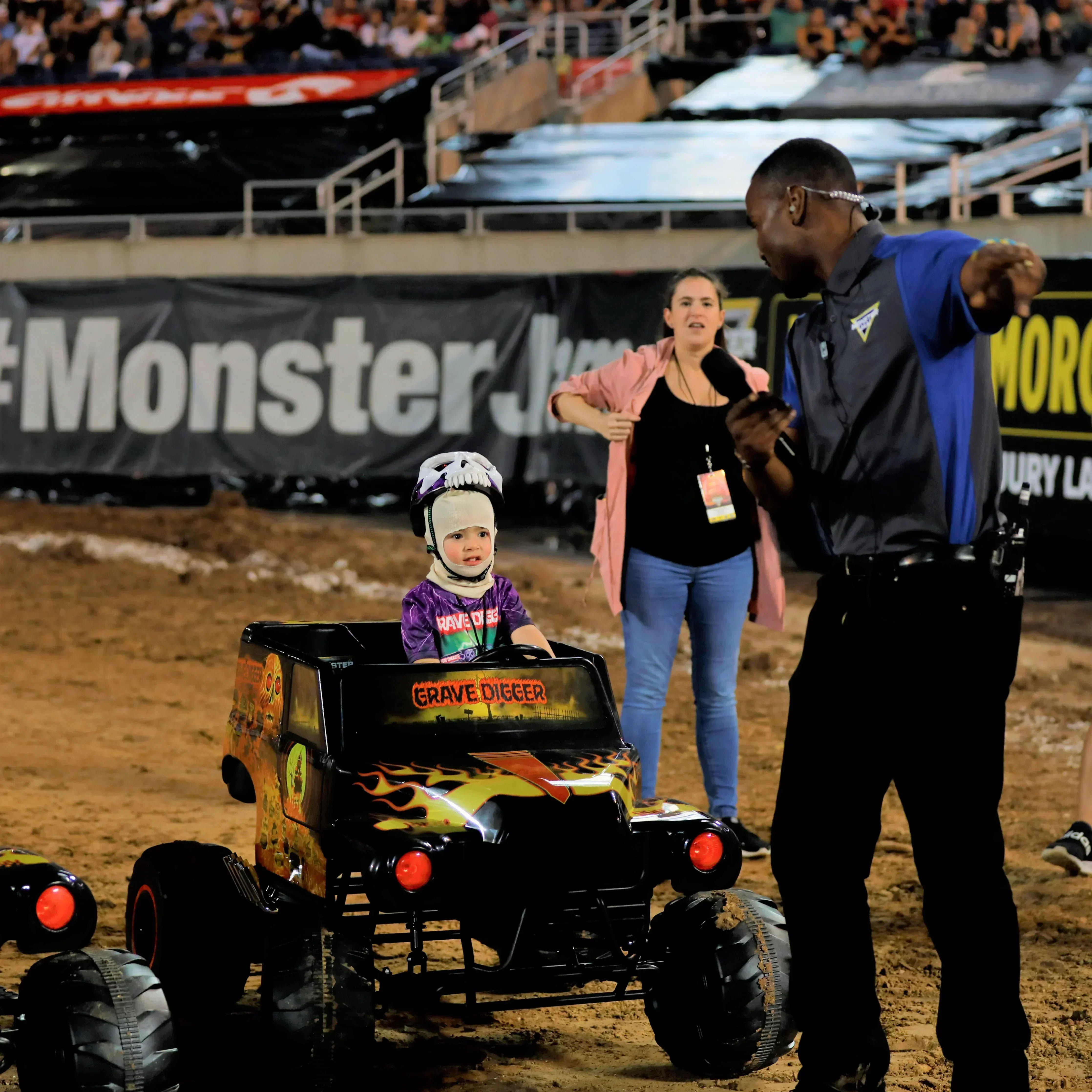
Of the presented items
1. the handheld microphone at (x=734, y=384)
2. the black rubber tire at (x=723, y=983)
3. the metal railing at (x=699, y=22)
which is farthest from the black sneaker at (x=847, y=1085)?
the metal railing at (x=699, y=22)

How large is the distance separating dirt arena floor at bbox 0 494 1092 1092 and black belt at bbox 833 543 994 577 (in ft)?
1.76

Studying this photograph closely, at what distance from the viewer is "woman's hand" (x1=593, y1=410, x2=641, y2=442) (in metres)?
5.68

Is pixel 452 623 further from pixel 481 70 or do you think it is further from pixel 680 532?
pixel 481 70

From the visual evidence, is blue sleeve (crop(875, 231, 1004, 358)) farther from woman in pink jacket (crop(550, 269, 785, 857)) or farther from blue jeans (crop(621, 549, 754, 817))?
blue jeans (crop(621, 549, 754, 817))

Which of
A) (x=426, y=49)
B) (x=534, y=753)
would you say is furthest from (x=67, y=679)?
(x=426, y=49)

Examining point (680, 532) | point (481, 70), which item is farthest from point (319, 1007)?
point (481, 70)

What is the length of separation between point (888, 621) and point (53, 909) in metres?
1.84

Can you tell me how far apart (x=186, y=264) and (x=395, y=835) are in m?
14.4

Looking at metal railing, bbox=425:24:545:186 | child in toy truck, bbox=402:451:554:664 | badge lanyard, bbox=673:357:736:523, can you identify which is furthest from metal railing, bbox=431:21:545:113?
child in toy truck, bbox=402:451:554:664

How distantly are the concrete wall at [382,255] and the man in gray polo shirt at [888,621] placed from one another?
1206cm

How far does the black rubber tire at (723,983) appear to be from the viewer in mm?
3982

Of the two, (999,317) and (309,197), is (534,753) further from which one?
(309,197)

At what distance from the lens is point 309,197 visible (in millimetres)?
18859

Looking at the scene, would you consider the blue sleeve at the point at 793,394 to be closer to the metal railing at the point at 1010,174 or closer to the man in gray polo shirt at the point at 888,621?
the man in gray polo shirt at the point at 888,621
